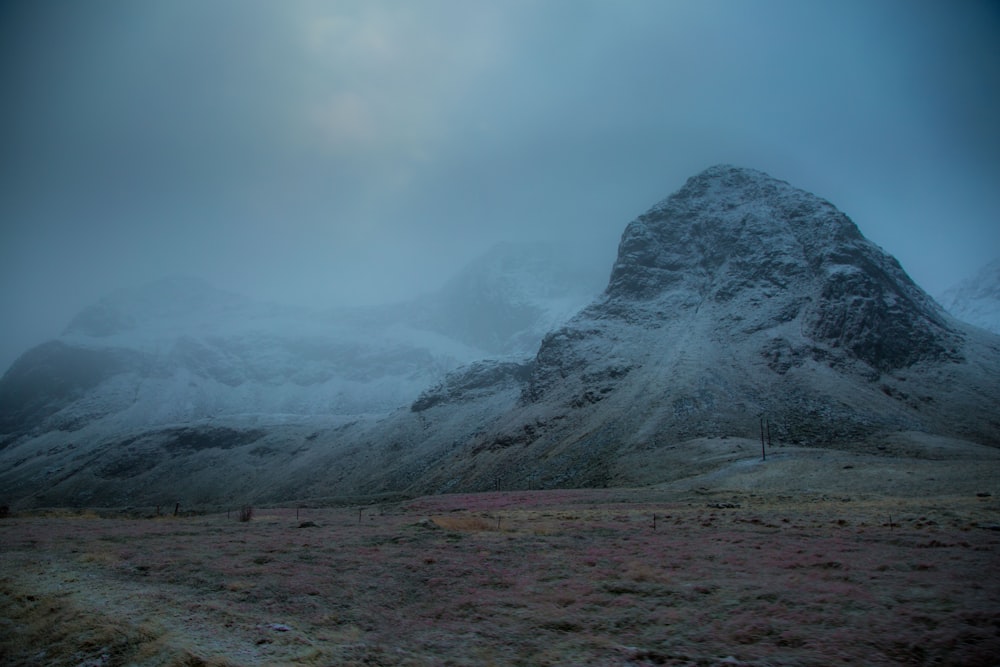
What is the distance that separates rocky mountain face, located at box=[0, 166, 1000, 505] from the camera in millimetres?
78375

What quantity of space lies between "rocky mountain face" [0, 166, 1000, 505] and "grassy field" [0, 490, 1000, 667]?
43383 mm

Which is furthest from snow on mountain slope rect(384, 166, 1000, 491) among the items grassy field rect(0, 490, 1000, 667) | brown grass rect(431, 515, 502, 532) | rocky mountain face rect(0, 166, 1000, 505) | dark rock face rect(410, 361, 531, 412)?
grassy field rect(0, 490, 1000, 667)

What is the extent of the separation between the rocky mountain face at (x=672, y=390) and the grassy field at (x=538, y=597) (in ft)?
142

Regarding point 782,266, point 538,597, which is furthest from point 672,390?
point 538,597

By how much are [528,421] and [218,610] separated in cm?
9179

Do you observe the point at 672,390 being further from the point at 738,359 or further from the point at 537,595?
the point at 537,595

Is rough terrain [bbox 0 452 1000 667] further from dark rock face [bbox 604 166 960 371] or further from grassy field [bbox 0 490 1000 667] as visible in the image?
dark rock face [bbox 604 166 960 371]

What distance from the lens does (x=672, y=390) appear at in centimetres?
9056

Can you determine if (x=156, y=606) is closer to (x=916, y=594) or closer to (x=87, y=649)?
(x=87, y=649)

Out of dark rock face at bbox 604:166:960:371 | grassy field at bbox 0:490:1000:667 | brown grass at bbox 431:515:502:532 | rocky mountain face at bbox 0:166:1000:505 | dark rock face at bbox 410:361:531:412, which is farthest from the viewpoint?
dark rock face at bbox 410:361:531:412

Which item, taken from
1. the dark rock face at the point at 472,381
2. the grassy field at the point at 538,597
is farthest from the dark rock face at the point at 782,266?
the grassy field at the point at 538,597

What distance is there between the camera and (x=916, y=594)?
11.5 m

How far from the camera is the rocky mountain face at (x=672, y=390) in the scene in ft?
257

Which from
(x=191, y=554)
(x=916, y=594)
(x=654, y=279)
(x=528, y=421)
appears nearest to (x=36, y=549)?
(x=191, y=554)
